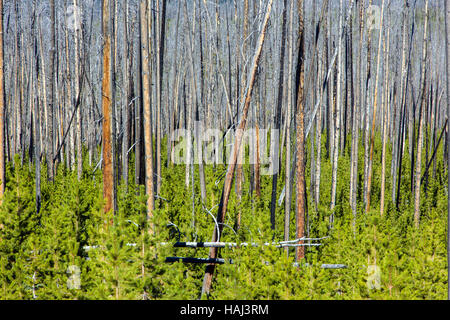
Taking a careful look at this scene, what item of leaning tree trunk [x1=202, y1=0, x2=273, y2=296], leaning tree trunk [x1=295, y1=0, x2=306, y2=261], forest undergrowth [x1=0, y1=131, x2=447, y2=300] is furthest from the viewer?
leaning tree trunk [x1=295, y1=0, x2=306, y2=261]

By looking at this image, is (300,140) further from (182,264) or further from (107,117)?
(107,117)

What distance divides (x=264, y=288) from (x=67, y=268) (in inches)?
79.0

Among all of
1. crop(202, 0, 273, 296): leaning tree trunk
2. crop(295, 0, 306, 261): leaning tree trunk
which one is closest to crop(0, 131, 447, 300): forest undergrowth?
crop(202, 0, 273, 296): leaning tree trunk

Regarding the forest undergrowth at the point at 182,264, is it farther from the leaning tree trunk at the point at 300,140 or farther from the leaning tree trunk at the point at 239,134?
the leaning tree trunk at the point at 300,140

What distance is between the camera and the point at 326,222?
5.43 m

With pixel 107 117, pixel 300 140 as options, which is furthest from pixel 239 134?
pixel 107 117

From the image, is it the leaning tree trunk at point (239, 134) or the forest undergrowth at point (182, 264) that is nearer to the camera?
the forest undergrowth at point (182, 264)

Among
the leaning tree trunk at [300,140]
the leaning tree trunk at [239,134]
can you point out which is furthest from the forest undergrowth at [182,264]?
the leaning tree trunk at [300,140]

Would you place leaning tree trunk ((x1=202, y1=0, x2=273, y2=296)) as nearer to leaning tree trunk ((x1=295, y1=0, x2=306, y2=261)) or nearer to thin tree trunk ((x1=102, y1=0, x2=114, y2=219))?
leaning tree trunk ((x1=295, y1=0, x2=306, y2=261))

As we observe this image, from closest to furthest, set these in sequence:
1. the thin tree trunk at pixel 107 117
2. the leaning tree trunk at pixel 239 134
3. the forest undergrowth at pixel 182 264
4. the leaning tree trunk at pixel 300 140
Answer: the forest undergrowth at pixel 182 264, the leaning tree trunk at pixel 239 134, the leaning tree trunk at pixel 300 140, the thin tree trunk at pixel 107 117

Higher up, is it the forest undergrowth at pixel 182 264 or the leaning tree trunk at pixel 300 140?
the leaning tree trunk at pixel 300 140

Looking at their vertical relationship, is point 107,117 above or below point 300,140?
above
